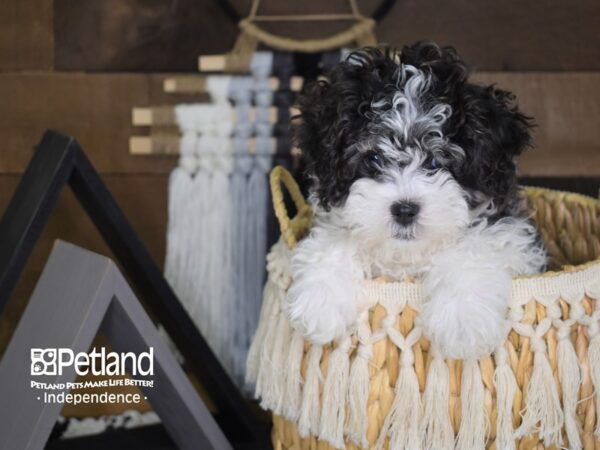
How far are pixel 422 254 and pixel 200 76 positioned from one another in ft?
3.74

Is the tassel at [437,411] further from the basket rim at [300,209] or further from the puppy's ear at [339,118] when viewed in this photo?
the puppy's ear at [339,118]

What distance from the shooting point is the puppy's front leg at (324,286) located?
63.3 inches

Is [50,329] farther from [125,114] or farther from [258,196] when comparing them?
[125,114]

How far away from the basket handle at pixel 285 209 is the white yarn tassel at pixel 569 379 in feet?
2.00

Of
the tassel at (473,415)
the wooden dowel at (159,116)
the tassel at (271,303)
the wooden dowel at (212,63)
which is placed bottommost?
the tassel at (473,415)

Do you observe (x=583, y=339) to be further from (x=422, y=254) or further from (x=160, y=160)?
(x=160, y=160)

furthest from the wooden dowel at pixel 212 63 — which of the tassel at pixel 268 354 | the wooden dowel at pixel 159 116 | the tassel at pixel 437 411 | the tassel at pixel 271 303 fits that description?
the tassel at pixel 437 411

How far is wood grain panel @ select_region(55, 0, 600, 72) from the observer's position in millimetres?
2561

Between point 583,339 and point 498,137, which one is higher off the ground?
point 498,137

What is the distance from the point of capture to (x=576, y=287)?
1638mm

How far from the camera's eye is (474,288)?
5.21 feet

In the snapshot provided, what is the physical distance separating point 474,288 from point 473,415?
25 cm

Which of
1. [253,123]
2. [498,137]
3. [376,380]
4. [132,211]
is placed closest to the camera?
[376,380]

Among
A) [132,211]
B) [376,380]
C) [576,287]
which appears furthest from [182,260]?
[576,287]
